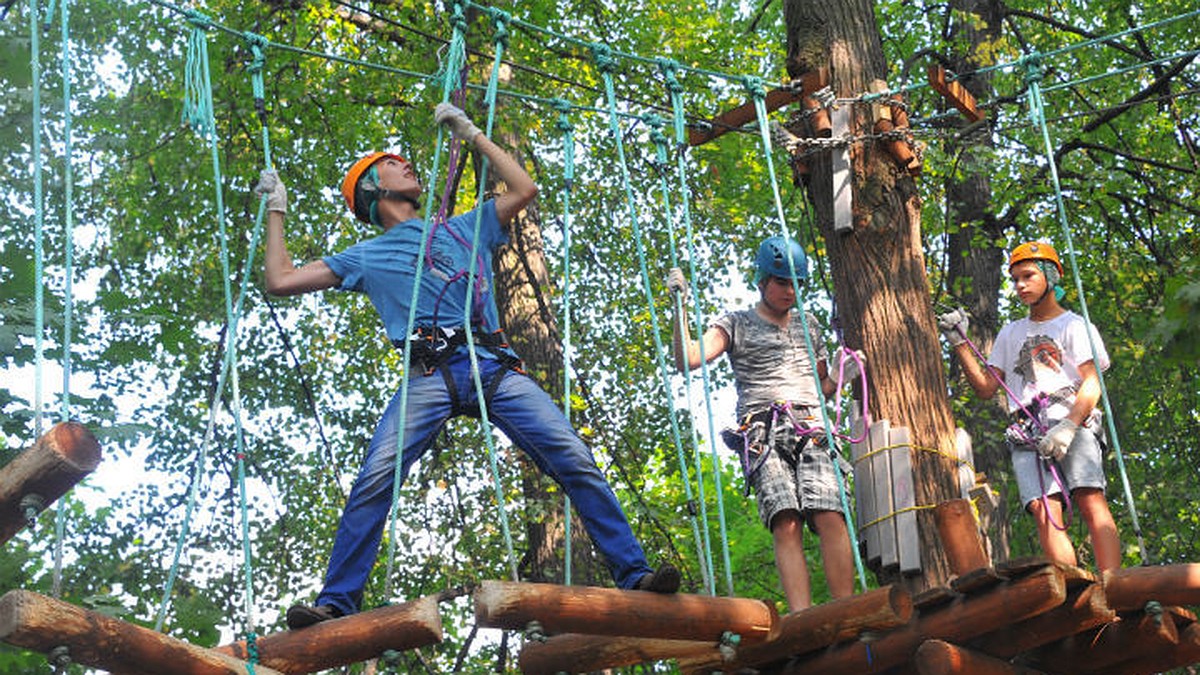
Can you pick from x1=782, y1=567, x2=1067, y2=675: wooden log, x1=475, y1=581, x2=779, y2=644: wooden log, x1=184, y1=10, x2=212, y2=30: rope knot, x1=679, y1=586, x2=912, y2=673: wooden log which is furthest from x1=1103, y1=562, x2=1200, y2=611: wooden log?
x1=184, y1=10, x2=212, y2=30: rope knot

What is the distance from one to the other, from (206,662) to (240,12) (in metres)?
7.21

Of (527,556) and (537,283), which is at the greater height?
(537,283)

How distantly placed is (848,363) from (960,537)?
1.00 metres

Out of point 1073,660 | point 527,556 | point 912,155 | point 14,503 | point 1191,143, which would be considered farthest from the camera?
point 1191,143

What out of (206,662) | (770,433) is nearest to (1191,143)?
(770,433)

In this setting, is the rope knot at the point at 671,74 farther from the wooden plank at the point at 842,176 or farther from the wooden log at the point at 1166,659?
the wooden log at the point at 1166,659

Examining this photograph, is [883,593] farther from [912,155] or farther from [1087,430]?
[912,155]

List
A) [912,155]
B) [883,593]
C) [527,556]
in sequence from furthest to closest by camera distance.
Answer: [527,556], [912,155], [883,593]

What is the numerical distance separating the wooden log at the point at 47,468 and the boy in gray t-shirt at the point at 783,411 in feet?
6.51

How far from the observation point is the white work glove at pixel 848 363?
211 inches

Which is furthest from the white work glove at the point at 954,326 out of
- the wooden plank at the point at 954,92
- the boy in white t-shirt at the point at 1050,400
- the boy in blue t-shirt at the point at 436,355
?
the boy in blue t-shirt at the point at 436,355

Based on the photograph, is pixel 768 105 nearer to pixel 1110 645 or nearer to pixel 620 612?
pixel 1110 645

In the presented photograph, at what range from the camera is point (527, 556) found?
8906 millimetres

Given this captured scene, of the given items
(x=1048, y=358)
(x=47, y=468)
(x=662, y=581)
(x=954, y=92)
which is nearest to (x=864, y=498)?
(x=1048, y=358)
